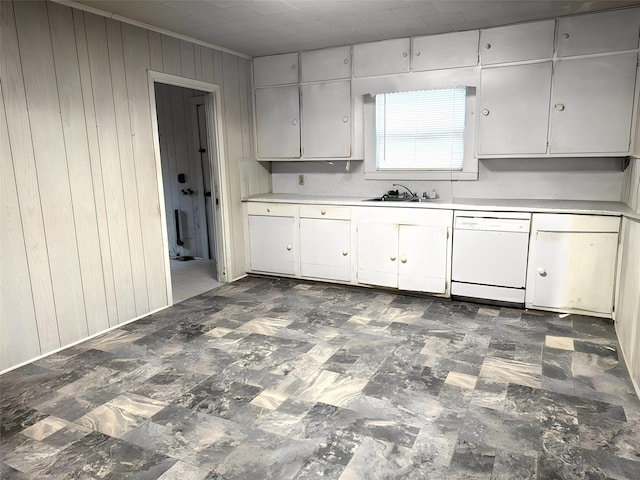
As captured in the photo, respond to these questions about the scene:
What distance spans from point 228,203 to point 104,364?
89.8 inches

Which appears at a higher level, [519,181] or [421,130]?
[421,130]

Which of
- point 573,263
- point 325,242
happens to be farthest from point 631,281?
point 325,242

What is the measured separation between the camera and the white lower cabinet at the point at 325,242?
454 cm

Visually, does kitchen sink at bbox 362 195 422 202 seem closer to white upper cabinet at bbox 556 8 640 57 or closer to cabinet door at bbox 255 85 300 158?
cabinet door at bbox 255 85 300 158

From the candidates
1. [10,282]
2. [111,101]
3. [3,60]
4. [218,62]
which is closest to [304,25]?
[218,62]

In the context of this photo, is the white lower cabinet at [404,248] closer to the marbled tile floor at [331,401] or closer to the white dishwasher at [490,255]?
the white dishwasher at [490,255]

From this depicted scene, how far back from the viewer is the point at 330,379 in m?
2.70

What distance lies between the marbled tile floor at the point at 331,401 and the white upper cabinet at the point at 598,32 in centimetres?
222

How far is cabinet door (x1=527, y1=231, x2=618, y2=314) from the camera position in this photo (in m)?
3.48

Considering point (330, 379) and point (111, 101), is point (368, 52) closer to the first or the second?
point (111, 101)

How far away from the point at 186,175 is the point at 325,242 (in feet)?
8.20

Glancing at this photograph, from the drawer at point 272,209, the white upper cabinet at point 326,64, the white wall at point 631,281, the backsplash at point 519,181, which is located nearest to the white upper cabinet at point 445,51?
the white upper cabinet at point 326,64

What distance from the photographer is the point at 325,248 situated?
184 inches

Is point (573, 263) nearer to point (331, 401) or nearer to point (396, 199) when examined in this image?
point (396, 199)
